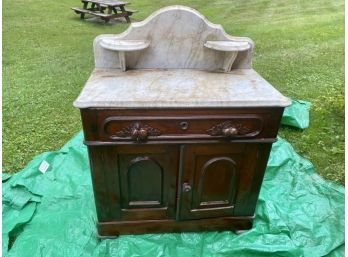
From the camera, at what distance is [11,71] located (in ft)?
15.8

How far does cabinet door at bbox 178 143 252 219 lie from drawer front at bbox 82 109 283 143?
0.10 meters

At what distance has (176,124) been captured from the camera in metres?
1.57

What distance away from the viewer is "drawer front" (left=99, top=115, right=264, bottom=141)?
155 cm

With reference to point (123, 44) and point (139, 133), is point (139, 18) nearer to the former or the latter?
point (123, 44)

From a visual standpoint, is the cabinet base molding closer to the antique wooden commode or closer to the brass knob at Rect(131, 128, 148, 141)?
the antique wooden commode

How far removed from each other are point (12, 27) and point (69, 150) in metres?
5.80

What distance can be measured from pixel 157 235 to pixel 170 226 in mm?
129

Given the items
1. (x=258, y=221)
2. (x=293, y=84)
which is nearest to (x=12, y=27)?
(x=293, y=84)

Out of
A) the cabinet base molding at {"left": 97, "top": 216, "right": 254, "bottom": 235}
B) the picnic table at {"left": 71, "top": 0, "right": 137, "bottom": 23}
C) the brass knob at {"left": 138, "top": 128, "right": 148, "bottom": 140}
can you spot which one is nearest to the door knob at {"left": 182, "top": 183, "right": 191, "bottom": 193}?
the cabinet base molding at {"left": 97, "top": 216, "right": 254, "bottom": 235}

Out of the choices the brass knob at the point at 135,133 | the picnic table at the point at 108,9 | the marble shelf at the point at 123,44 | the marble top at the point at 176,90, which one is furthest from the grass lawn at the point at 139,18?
the brass knob at the point at 135,133

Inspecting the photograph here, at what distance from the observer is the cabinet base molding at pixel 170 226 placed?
6.59 feet

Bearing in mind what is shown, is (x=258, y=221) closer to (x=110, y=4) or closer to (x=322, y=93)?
(x=322, y=93)

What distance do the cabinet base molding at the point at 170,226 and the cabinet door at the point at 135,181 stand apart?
5 cm

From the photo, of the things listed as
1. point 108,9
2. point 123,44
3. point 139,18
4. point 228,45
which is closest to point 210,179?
point 228,45
